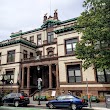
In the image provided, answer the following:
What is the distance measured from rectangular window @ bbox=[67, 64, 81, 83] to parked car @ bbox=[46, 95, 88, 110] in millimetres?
8959

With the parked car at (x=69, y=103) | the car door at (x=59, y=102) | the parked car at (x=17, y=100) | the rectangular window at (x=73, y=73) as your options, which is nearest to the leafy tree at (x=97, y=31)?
the parked car at (x=69, y=103)

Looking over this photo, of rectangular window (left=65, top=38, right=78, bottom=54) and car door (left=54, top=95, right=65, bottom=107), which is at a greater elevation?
rectangular window (left=65, top=38, right=78, bottom=54)

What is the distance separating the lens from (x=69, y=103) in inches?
663

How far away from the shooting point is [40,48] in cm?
3878

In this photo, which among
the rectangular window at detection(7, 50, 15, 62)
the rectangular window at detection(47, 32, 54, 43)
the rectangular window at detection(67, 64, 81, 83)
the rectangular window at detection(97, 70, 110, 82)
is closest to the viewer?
the rectangular window at detection(97, 70, 110, 82)

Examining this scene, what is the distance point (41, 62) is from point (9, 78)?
28.1ft

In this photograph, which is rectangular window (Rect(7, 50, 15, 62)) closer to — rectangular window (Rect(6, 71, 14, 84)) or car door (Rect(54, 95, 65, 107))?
rectangular window (Rect(6, 71, 14, 84))

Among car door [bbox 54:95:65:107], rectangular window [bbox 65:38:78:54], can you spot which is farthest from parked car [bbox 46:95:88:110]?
rectangular window [bbox 65:38:78:54]

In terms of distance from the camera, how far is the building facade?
82.0ft

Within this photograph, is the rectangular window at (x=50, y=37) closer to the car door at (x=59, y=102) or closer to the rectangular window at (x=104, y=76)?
the rectangular window at (x=104, y=76)

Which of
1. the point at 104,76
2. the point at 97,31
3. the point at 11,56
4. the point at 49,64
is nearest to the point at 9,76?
the point at 11,56

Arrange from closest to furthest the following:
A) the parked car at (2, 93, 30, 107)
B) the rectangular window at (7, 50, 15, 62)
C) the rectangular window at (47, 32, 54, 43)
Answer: the parked car at (2, 93, 30, 107)
the rectangular window at (7, 50, 15, 62)
the rectangular window at (47, 32, 54, 43)

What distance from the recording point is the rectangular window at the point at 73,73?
2628 centimetres

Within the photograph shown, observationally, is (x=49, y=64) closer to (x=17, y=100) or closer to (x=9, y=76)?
(x=9, y=76)
